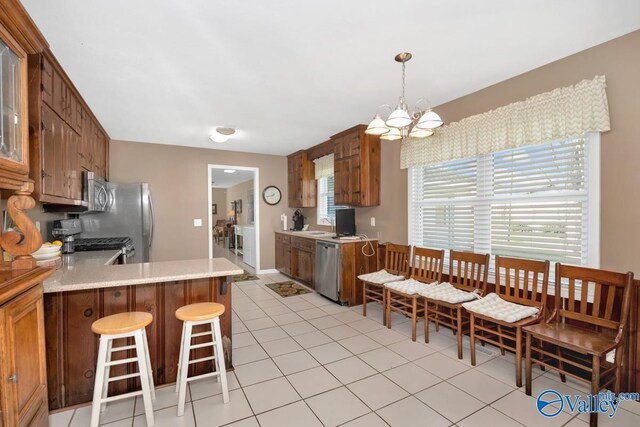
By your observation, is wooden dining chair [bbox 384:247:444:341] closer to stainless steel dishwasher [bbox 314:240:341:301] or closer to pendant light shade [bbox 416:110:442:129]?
stainless steel dishwasher [bbox 314:240:341:301]

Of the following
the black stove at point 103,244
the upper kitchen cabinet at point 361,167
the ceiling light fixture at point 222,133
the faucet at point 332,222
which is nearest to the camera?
the black stove at point 103,244

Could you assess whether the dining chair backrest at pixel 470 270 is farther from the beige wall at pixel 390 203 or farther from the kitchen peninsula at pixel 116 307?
the kitchen peninsula at pixel 116 307

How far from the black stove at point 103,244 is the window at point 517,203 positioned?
346 centimetres

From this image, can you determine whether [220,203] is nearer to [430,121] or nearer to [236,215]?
[236,215]

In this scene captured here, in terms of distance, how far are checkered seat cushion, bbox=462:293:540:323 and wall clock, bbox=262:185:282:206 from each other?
4.30m

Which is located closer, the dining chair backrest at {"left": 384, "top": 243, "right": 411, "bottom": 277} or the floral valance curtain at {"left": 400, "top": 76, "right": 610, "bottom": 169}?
the floral valance curtain at {"left": 400, "top": 76, "right": 610, "bottom": 169}

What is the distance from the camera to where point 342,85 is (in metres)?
2.83

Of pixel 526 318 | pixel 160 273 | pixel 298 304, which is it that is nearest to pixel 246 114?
pixel 160 273

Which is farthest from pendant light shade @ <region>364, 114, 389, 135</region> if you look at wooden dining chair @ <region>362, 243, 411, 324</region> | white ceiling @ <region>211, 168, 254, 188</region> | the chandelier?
white ceiling @ <region>211, 168, 254, 188</region>

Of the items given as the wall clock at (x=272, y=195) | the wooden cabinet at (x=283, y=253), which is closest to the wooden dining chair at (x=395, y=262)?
the wooden cabinet at (x=283, y=253)

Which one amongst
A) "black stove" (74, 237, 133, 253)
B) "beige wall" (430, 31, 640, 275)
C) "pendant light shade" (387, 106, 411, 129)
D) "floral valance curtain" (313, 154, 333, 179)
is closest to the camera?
"beige wall" (430, 31, 640, 275)

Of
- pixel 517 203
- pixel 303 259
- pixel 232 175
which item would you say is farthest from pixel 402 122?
pixel 232 175

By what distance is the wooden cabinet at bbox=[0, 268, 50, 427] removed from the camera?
4.04ft

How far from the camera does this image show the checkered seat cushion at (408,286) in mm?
2998
